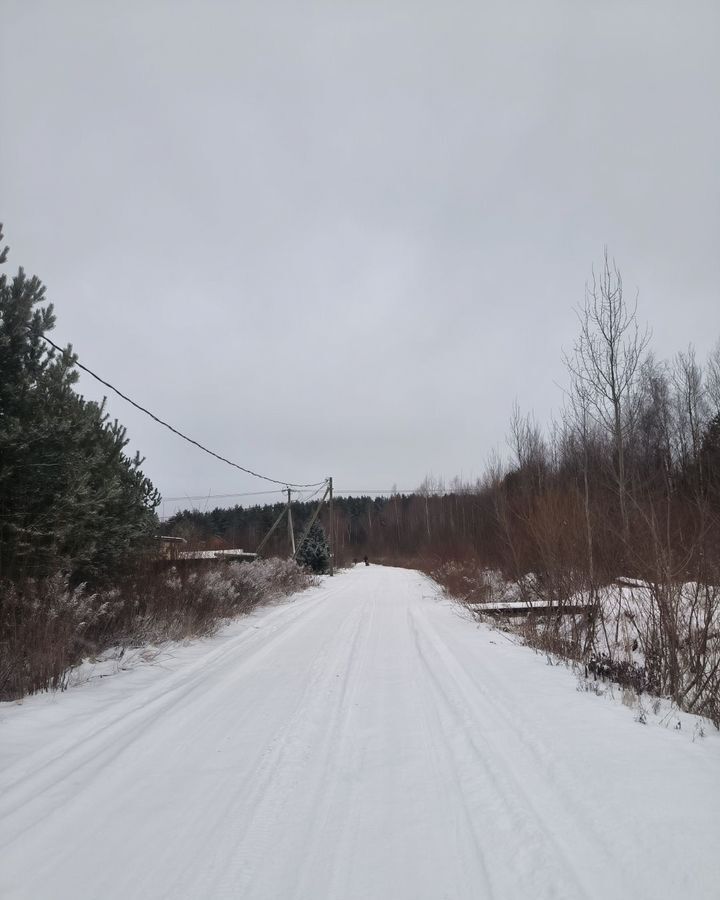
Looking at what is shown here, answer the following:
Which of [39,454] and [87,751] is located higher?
[39,454]

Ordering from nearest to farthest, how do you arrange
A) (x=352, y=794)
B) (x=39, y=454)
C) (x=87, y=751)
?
1. (x=352, y=794)
2. (x=87, y=751)
3. (x=39, y=454)

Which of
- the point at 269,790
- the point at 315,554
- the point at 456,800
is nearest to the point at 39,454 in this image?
the point at 269,790

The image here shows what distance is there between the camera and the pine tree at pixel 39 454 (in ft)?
24.0

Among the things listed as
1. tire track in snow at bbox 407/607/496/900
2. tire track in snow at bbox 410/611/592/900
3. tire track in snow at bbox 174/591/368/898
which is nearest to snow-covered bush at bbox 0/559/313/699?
tire track in snow at bbox 174/591/368/898

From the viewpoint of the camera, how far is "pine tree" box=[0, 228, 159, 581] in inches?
288

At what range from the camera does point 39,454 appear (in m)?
7.51

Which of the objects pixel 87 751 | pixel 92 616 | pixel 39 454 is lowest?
pixel 87 751

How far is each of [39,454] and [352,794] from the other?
593 cm

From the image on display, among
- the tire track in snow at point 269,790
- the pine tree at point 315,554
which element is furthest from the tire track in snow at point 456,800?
the pine tree at point 315,554

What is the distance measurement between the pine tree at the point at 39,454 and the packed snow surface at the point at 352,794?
2025 mm

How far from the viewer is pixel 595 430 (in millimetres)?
15875

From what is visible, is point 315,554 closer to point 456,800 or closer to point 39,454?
point 39,454

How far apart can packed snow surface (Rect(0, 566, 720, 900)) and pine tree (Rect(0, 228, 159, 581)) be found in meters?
2.03

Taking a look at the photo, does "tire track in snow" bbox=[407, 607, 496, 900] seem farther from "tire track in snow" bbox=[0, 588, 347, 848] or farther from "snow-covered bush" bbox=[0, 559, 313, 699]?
"snow-covered bush" bbox=[0, 559, 313, 699]
